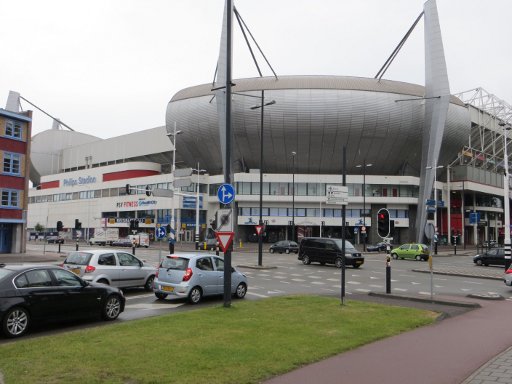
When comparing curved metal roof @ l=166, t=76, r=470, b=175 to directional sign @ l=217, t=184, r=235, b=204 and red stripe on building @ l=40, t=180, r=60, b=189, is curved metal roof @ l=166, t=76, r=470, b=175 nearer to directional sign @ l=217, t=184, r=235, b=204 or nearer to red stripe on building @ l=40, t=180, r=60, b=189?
red stripe on building @ l=40, t=180, r=60, b=189

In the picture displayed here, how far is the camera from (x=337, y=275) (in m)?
27.0

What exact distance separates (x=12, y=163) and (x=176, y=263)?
33.5 meters

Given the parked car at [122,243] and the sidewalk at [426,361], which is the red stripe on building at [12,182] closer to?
the parked car at [122,243]

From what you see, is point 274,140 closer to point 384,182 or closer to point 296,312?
point 384,182

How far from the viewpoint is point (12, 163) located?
42812 millimetres

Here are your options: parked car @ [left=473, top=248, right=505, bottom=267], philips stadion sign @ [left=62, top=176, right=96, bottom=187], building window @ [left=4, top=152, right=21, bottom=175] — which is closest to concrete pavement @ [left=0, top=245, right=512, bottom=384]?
parked car @ [left=473, top=248, right=505, bottom=267]

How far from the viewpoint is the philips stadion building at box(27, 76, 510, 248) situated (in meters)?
78.4

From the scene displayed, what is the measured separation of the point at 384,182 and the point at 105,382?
257ft

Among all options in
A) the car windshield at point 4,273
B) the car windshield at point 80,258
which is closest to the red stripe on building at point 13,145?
the car windshield at point 80,258

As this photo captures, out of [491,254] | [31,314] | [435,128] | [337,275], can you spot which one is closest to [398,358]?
[31,314]

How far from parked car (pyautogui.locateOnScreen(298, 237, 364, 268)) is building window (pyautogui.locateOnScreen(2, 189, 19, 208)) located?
2508 cm

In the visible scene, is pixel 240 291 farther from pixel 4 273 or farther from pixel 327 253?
pixel 327 253

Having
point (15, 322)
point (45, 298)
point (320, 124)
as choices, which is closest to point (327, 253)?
point (45, 298)

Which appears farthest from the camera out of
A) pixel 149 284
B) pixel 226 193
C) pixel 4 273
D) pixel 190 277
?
pixel 149 284
